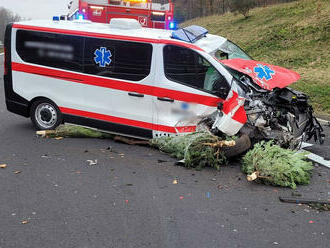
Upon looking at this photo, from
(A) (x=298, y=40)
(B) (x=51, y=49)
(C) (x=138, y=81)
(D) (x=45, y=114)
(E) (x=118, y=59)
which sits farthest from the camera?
(A) (x=298, y=40)

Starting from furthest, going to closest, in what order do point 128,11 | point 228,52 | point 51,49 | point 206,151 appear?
1. point 128,11
2. point 228,52
3. point 51,49
4. point 206,151

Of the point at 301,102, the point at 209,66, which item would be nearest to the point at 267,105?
the point at 301,102

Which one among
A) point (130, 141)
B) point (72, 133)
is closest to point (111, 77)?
point (130, 141)

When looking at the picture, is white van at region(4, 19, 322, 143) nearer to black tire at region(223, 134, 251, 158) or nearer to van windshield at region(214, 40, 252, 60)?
van windshield at region(214, 40, 252, 60)

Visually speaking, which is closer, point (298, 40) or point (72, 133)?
point (72, 133)

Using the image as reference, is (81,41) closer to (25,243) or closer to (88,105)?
(88,105)

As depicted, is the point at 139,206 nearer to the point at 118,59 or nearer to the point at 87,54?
the point at 118,59

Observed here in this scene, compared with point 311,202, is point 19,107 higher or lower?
higher

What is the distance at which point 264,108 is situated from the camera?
6.71 m

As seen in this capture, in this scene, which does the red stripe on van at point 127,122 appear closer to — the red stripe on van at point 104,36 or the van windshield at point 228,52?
the red stripe on van at point 104,36

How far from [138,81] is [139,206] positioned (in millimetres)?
2820

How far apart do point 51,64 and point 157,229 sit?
4.44m

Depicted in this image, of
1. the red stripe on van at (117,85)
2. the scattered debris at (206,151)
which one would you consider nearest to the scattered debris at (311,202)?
the scattered debris at (206,151)

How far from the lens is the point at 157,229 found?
13.9 ft
